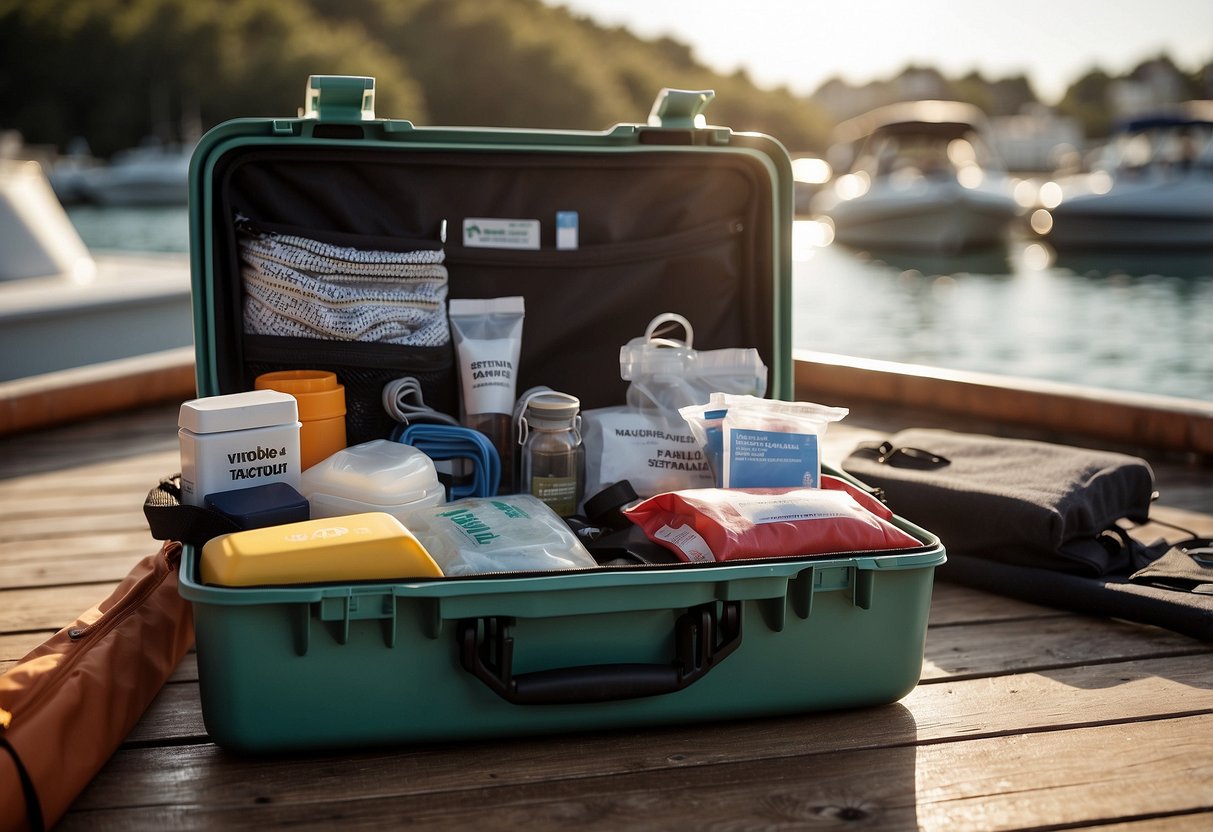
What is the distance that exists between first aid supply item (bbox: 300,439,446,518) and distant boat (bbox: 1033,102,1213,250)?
14.2 metres

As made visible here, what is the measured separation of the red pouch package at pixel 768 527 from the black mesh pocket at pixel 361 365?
0.53 metres

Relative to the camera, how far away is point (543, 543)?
48.4 inches

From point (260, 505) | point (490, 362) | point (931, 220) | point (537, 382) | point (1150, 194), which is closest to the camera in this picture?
point (260, 505)

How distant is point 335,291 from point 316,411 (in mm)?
235

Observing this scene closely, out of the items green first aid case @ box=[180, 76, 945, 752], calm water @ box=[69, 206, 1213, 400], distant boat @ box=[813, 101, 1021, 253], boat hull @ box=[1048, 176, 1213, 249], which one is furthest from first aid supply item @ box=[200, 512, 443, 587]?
boat hull @ box=[1048, 176, 1213, 249]

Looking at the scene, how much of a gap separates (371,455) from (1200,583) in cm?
120

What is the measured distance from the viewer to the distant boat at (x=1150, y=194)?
13.1 metres

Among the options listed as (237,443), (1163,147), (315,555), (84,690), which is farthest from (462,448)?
(1163,147)

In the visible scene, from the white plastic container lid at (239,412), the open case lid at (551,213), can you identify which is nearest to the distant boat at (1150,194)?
the open case lid at (551,213)

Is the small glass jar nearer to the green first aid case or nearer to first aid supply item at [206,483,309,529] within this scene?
the green first aid case

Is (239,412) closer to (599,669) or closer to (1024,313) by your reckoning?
(599,669)

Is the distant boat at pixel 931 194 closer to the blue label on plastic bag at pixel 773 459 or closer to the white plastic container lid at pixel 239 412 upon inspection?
the blue label on plastic bag at pixel 773 459

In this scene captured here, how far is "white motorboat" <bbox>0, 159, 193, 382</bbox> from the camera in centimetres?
405

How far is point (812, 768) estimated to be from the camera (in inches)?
44.4
